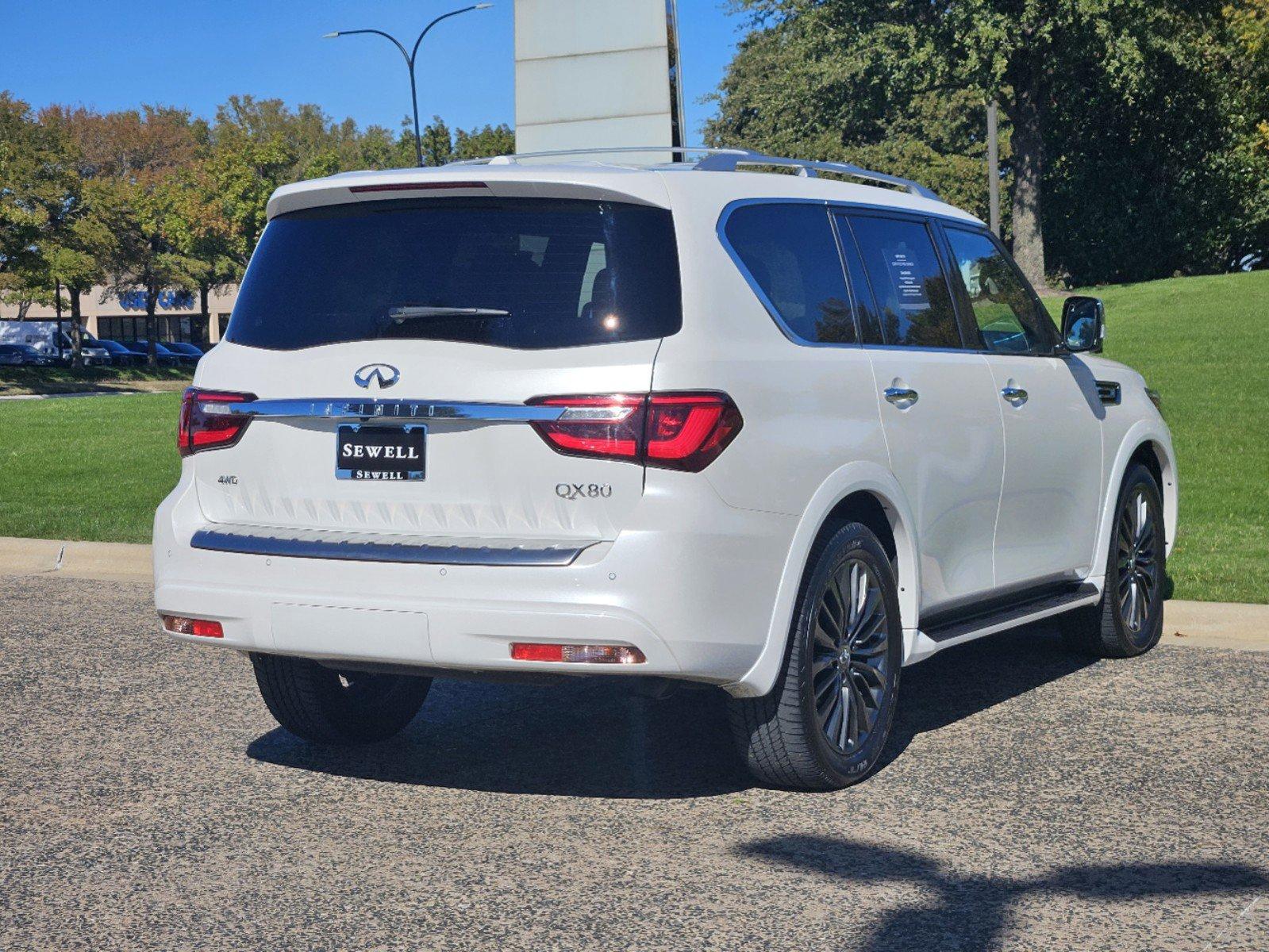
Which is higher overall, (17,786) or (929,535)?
(929,535)

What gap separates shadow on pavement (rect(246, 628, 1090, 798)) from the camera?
5457mm

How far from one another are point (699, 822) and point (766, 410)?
126cm

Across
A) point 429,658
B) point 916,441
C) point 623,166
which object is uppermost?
point 623,166

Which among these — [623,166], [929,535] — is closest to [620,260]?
[623,166]

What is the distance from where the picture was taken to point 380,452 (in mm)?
4781

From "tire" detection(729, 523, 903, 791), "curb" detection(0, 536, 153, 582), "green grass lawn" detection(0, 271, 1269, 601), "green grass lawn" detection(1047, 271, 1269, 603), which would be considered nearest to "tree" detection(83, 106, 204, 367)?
"green grass lawn" detection(0, 271, 1269, 601)

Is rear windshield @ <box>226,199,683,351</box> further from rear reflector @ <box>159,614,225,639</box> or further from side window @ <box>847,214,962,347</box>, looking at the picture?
side window @ <box>847,214,962,347</box>

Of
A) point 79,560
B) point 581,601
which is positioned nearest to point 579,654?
point 581,601

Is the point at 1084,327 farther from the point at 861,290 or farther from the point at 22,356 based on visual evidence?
the point at 22,356

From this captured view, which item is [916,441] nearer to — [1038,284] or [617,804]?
[617,804]

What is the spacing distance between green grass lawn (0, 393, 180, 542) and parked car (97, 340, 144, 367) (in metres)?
46.9

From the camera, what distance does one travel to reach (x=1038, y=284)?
36.4m

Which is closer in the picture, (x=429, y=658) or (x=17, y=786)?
(x=429, y=658)

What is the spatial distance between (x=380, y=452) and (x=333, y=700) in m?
1.42
